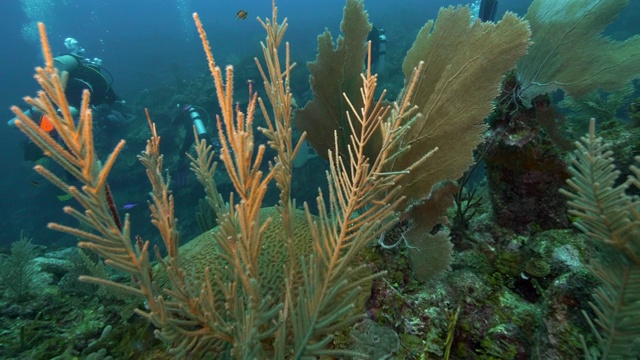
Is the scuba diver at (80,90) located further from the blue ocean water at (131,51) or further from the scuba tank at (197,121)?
the scuba tank at (197,121)

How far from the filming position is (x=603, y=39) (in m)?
3.10

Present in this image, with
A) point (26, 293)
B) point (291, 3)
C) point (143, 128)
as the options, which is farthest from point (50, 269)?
point (291, 3)

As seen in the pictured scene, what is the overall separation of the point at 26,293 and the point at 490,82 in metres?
5.59

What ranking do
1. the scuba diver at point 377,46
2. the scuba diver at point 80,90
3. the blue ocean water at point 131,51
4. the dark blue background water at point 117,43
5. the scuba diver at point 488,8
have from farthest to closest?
the dark blue background water at point 117,43, the blue ocean water at point 131,51, the scuba diver at point 377,46, the scuba diver at point 80,90, the scuba diver at point 488,8

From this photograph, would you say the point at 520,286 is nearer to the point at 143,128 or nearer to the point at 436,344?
the point at 436,344

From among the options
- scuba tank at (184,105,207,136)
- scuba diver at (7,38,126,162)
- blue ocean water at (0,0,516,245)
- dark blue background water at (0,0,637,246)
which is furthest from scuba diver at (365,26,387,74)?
scuba diver at (7,38,126,162)

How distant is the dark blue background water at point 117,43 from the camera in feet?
62.7

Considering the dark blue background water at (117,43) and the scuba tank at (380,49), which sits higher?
the dark blue background water at (117,43)

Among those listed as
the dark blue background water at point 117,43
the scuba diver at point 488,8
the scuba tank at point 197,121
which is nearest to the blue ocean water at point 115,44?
the dark blue background water at point 117,43

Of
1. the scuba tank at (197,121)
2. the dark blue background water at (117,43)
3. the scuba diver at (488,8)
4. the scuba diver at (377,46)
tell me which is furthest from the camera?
the dark blue background water at (117,43)

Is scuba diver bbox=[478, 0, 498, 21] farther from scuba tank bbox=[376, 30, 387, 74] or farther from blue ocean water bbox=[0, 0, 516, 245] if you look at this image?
blue ocean water bbox=[0, 0, 516, 245]

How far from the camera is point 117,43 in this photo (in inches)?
1581

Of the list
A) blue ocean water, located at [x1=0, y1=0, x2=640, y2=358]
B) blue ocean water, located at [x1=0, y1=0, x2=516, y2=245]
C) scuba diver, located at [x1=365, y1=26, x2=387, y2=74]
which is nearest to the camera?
scuba diver, located at [x1=365, y1=26, x2=387, y2=74]

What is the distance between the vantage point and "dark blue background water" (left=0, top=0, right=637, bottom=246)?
62.7ft
